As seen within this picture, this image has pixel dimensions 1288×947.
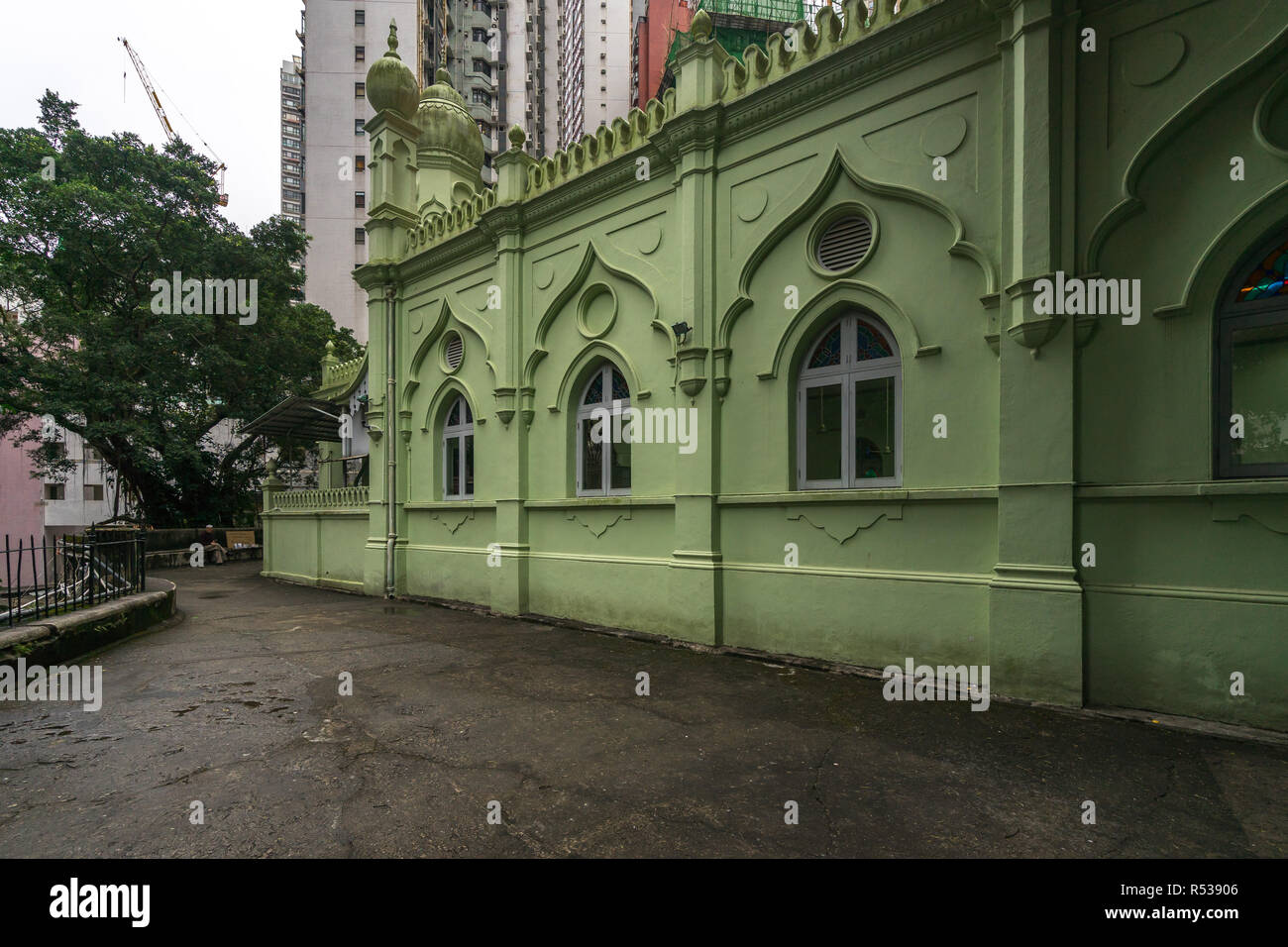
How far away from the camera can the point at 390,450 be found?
481 inches

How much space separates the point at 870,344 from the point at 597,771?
5084 mm

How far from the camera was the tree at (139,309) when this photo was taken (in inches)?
721

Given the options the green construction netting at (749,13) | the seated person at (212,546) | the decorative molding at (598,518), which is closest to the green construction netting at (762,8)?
the green construction netting at (749,13)

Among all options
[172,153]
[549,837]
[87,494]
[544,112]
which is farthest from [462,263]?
[544,112]

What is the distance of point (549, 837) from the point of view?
3100mm

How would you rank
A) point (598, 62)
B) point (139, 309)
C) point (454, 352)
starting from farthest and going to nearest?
point (598, 62), point (139, 309), point (454, 352)

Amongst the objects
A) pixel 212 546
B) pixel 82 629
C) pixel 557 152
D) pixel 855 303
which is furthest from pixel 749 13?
pixel 212 546

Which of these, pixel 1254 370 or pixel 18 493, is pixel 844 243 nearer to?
pixel 1254 370

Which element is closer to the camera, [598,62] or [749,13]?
[749,13]

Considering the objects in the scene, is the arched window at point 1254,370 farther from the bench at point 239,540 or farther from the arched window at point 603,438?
the bench at point 239,540

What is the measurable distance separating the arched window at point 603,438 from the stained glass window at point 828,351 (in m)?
2.82

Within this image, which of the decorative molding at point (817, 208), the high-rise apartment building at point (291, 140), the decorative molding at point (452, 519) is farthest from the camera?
the high-rise apartment building at point (291, 140)

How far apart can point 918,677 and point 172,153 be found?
93.6 ft

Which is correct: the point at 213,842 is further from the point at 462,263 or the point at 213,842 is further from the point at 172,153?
the point at 172,153
